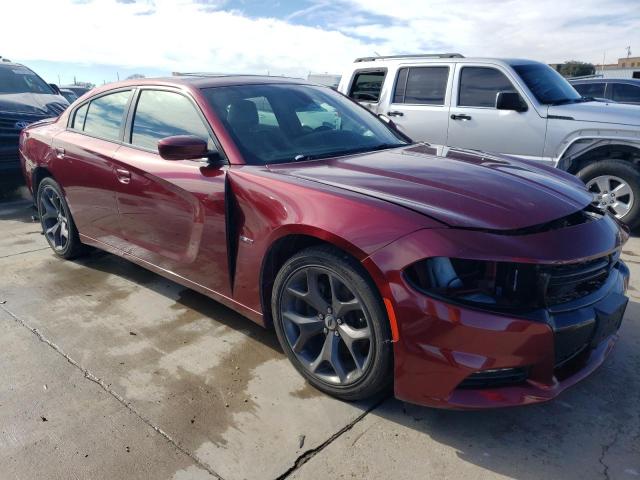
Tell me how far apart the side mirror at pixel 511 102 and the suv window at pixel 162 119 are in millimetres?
3819

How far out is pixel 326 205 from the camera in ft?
8.09

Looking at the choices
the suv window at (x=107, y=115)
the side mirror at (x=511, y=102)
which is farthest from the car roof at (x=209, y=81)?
the side mirror at (x=511, y=102)

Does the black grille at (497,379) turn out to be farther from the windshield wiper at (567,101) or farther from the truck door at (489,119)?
the windshield wiper at (567,101)

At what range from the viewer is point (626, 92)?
10578mm

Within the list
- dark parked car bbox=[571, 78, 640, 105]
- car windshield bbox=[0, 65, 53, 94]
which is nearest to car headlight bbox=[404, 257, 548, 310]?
car windshield bbox=[0, 65, 53, 94]

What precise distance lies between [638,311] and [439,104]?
3.69 m

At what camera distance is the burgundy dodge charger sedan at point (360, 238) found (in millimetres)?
2146

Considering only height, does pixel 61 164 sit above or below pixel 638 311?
above

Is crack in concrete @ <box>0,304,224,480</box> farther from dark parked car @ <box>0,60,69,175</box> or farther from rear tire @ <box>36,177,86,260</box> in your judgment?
dark parked car @ <box>0,60,69,175</box>

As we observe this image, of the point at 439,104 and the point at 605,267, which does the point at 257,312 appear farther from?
the point at 439,104

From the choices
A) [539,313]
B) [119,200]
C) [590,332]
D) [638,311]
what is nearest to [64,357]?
[119,200]

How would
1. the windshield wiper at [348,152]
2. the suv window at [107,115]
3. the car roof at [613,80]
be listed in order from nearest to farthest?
the windshield wiper at [348,152]
the suv window at [107,115]
the car roof at [613,80]

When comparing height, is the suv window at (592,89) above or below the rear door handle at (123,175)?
above

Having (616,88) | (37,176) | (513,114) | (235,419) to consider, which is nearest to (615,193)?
(513,114)
